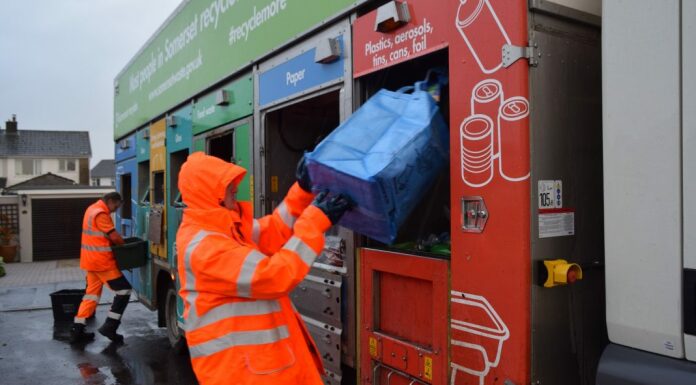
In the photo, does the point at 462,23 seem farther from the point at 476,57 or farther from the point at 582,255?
the point at 582,255

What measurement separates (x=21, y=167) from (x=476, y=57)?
170 feet

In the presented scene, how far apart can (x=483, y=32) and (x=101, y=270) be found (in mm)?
6387

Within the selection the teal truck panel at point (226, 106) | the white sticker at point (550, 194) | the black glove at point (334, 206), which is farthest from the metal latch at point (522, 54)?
the teal truck panel at point (226, 106)

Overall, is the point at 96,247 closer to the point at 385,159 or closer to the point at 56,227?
the point at 385,159

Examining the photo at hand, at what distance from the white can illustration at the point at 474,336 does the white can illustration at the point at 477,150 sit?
16.9 inches

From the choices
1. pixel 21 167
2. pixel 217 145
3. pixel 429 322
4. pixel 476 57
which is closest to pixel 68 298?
pixel 217 145

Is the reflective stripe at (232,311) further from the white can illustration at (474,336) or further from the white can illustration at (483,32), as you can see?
the white can illustration at (483,32)

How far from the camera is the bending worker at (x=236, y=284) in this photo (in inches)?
84.5

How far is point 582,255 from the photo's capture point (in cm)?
202

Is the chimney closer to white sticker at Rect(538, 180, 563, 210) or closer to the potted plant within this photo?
the potted plant

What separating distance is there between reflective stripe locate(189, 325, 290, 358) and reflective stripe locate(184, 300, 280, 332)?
7cm

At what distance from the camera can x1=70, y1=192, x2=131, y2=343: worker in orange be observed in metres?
6.94

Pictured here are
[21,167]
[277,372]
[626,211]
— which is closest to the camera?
[626,211]

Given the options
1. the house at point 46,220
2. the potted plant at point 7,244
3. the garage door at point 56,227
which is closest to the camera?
the potted plant at point 7,244
